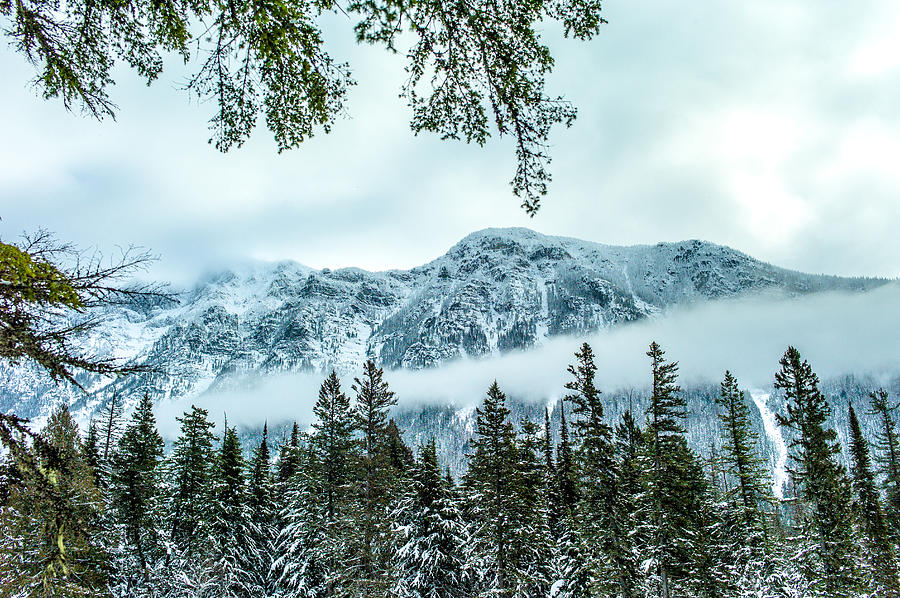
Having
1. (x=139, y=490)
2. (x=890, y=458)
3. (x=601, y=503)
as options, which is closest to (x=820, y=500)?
(x=601, y=503)

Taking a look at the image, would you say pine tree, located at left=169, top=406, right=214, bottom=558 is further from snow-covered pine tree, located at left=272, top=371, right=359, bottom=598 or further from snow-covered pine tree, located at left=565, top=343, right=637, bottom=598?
snow-covered pine tree, located at left=565, top=343, right=637, bottom=598

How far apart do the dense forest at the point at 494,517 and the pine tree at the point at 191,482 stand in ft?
0.29

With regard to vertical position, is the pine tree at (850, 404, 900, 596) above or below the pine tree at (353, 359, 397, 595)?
below

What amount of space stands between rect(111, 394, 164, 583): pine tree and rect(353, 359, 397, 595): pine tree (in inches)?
369

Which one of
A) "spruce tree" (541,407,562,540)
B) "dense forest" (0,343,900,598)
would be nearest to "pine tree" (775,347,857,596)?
"dense forest" (0,343,900,598)

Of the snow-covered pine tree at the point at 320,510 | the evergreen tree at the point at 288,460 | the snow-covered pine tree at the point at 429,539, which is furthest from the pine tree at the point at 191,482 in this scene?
the snow-covered pine tree at the point at 429,539

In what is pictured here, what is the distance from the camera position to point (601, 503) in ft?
60.6

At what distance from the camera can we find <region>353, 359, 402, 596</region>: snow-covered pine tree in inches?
801

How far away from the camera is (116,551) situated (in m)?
20.2

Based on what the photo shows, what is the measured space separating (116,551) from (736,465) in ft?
94.6

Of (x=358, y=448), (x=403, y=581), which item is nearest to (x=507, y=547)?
(x=403, y=581)

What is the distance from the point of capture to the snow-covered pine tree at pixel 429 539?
21.7m

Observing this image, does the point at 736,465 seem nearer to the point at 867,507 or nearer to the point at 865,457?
the point at 867,507

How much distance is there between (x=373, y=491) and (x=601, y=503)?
31.9 feet
